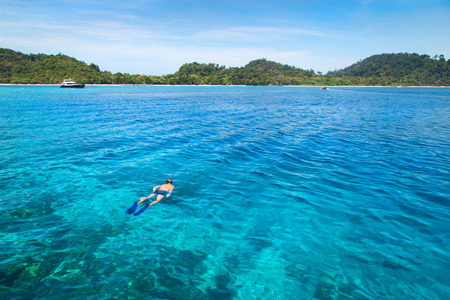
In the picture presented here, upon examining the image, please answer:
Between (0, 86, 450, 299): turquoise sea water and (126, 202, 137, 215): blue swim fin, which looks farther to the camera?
(126, 202, 137, 215): blue swim fin

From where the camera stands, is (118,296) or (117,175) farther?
(117,175)

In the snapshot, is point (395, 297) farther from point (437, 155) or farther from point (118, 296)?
point (437, 155)

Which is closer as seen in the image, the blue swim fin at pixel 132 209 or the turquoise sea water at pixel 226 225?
the turquoise sea water at pixel 226 225

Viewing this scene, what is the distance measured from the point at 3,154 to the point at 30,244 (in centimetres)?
1411

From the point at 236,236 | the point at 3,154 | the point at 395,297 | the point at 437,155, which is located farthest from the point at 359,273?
the point at 3,154

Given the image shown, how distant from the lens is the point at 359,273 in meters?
7.02

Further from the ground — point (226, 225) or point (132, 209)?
point (132, 209)

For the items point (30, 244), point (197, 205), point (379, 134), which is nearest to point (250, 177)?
point (197, 205)

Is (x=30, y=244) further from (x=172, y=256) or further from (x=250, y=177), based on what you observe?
(x=250, y=177)

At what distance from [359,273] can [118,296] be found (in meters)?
6.97

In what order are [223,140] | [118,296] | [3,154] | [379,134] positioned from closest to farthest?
[118,296] < [3,154] < [223,140] < [379,134]

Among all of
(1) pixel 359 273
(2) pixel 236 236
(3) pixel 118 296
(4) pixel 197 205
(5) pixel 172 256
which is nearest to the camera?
(3) pixel 118 296

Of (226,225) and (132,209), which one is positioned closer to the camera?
(226,225)

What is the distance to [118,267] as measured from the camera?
280 inches
